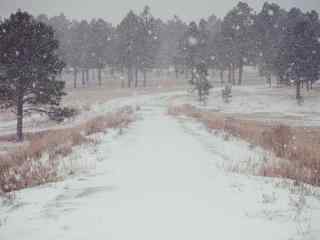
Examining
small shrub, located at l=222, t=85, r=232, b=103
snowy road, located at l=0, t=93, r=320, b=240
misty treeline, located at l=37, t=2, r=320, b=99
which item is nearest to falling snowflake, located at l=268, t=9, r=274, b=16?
misty treeline, located at l=37, t=2, r=320, b=99

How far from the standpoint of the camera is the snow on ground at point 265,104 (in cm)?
3531

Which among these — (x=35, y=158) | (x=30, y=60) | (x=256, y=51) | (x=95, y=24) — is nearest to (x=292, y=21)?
(x=256, y=51)

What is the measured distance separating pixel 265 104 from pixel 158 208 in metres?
39.1

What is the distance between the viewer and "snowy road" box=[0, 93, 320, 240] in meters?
4.25

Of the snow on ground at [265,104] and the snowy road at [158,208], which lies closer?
the snowy road at [158,208]

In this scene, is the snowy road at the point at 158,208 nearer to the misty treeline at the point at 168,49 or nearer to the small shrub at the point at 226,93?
the misty treeline at the point at 168,49

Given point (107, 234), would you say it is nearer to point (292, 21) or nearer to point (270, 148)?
A: point (270, 148)

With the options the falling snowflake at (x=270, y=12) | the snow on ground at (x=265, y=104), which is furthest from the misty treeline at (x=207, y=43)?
the snow on ground at (x=265, y=104)

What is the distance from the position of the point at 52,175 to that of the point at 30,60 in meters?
16.7

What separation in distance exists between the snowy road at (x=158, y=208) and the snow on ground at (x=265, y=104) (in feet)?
91.7

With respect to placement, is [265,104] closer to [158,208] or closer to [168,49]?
[158,208]

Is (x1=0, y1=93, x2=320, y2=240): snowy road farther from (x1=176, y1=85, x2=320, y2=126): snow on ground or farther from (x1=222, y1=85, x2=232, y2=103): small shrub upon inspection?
(x1=222, y1=85, x2=232, y2=103): small shrub

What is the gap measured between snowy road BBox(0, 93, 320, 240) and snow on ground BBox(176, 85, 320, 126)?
28.0m

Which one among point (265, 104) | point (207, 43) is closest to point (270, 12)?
point (207, 43)
